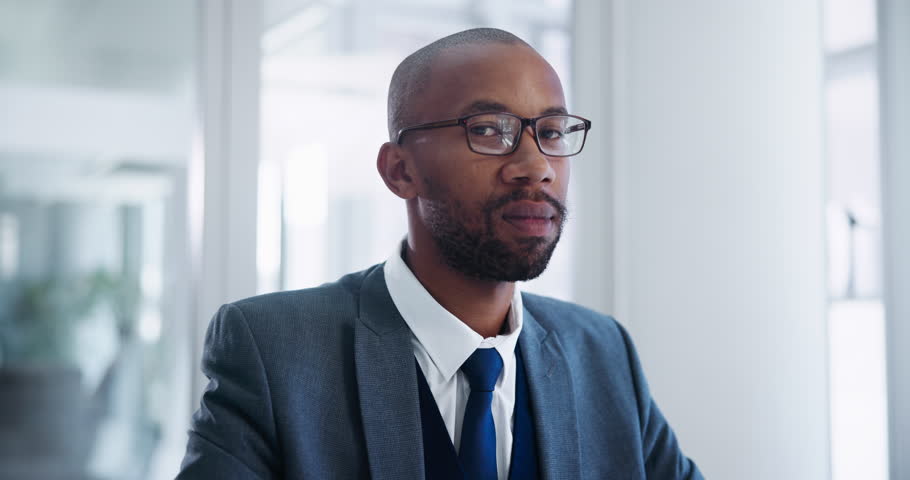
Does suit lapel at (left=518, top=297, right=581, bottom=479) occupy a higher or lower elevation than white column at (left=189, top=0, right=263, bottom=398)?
lower

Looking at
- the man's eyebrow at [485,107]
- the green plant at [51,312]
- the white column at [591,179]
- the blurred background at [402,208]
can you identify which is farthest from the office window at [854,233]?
the green plant at [51,312]

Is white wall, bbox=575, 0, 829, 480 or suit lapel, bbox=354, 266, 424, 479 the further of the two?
white wall, bbox=575, 0, 829, 480

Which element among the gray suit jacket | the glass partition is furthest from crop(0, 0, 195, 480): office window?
the gray suit jacket

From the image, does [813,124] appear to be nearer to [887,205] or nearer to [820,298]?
[887,205]

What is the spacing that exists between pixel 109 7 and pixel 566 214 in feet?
4.29

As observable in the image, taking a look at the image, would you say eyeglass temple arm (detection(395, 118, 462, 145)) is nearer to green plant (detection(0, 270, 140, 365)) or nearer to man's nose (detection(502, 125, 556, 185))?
man's nose (detection(502, 125, 556, 185))

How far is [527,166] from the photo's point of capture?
3.76 ft

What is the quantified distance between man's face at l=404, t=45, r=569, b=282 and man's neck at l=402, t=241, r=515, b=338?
44 millimetres

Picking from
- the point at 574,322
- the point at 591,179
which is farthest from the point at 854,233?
the point at 574,322

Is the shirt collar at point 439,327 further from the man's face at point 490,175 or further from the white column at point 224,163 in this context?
the white column at point 224,163

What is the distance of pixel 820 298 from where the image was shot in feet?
7.75

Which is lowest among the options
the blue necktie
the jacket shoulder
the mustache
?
the blue necktie

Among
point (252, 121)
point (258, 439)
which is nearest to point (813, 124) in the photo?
point (252, 121)

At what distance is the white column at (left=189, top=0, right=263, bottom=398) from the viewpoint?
187 centimetres
